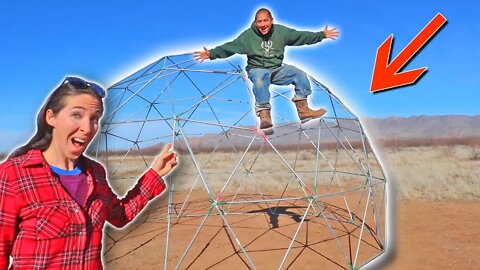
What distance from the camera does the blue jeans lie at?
5516mm

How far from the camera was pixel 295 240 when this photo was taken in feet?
30.1

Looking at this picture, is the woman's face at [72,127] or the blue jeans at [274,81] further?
the blue jeans at [274,81]

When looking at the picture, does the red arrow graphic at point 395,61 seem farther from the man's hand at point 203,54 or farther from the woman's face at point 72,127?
the woman's face at point 72,127

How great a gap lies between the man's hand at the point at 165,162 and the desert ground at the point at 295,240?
11.9ft

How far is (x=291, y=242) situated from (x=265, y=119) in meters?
2.91

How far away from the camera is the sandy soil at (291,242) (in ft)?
26.1

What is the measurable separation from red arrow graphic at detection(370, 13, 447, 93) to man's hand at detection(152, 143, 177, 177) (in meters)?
3.55

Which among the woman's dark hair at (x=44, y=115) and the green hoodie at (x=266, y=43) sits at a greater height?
the green hoodie at (x=266, y=43)

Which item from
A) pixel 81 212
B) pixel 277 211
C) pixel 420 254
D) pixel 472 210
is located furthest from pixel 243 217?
pixel 81 212

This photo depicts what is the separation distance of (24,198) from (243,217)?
31.8 feet

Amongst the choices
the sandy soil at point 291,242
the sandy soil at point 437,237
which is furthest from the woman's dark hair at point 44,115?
the sandy soil at point 437,237

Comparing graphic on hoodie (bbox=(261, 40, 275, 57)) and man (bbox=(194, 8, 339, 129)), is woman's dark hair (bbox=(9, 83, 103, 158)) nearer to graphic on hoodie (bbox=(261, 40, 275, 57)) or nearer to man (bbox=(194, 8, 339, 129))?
man (bbox=(194, 8, 339, 129))

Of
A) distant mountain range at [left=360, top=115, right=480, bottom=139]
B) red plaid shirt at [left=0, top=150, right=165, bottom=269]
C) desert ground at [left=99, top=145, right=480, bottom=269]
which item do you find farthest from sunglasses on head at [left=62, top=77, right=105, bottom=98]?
distant mountain range at [left=360, top=115, right=480, bottom=139]

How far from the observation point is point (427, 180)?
18.7m
